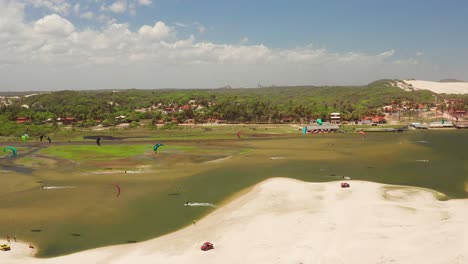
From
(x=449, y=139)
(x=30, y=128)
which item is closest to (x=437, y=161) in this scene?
(x=449, y=139)

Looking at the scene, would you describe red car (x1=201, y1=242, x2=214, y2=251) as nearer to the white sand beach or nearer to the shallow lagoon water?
the white sand beach

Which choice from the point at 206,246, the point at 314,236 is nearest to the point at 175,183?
the point at 206,246

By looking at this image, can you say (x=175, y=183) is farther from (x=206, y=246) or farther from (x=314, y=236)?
(x=314, y=236)

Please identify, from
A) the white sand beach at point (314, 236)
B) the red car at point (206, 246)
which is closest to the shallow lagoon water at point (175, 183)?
the white sand beach at point (314, 236)

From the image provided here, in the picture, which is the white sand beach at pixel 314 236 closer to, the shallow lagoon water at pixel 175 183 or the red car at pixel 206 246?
the red car at pixel 206 246

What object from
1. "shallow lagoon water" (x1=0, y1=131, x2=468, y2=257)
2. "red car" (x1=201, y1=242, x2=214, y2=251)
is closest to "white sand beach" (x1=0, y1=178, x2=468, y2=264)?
"red car" (x1=201, y1=242, x2=214, y2=251)

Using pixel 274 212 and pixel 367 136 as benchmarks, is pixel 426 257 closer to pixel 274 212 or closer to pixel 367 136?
pixel 274 212

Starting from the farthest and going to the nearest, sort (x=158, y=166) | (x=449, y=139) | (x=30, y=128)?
1. (x=30, y=128)
2. (x=449, y=139)
3. (x=158, y=166)
